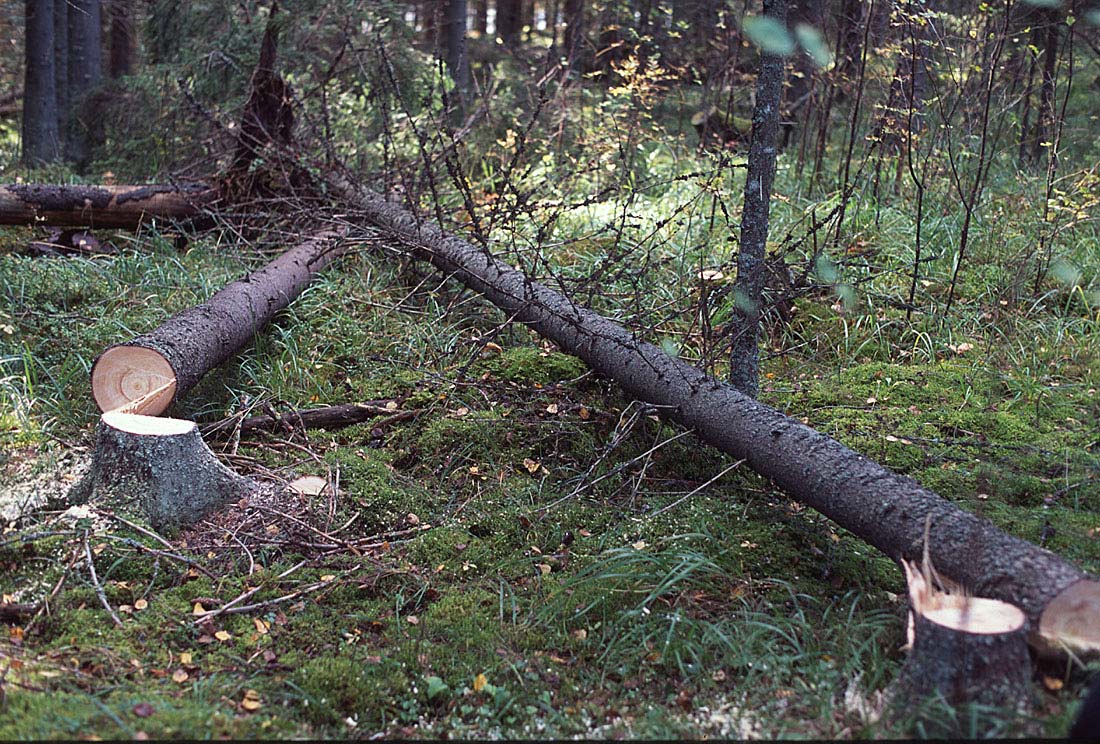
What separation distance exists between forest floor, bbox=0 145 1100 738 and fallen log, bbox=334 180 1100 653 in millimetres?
162

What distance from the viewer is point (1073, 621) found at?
233 cm

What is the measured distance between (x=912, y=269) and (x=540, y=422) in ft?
10.2

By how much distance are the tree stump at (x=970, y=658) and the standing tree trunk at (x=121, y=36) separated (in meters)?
15.1

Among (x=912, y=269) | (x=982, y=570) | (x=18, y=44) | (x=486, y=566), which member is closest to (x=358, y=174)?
(x=912, y=269)

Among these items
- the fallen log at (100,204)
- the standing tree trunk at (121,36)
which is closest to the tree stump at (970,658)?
the fallen log at (100,204)

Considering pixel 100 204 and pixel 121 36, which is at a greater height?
pixel 121 36

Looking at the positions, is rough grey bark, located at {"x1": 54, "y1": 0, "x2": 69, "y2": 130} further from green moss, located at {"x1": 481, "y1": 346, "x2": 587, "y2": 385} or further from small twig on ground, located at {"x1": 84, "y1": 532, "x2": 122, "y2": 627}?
small twig on ground, located at {"x1": 84, "y1": 532, "x2": 122, "y2": 627}

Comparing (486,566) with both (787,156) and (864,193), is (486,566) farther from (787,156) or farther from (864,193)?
(787,156)

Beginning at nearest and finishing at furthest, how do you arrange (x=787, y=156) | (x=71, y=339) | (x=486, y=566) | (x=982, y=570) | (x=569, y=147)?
(x=982, y=570)
(x=486, y=566)
(x=71, y=339)
(x=787, y=156)
(x=569, y=147)

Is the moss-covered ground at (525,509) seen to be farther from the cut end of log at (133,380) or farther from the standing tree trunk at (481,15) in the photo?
the standing tree trunk at (481,15)

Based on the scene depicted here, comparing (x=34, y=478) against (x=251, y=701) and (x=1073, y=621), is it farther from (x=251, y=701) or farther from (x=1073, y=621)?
(x=1073, y=621)

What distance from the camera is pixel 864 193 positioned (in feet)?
22.3

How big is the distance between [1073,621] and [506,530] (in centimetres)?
204

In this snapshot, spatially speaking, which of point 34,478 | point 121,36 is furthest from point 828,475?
point 121,36
